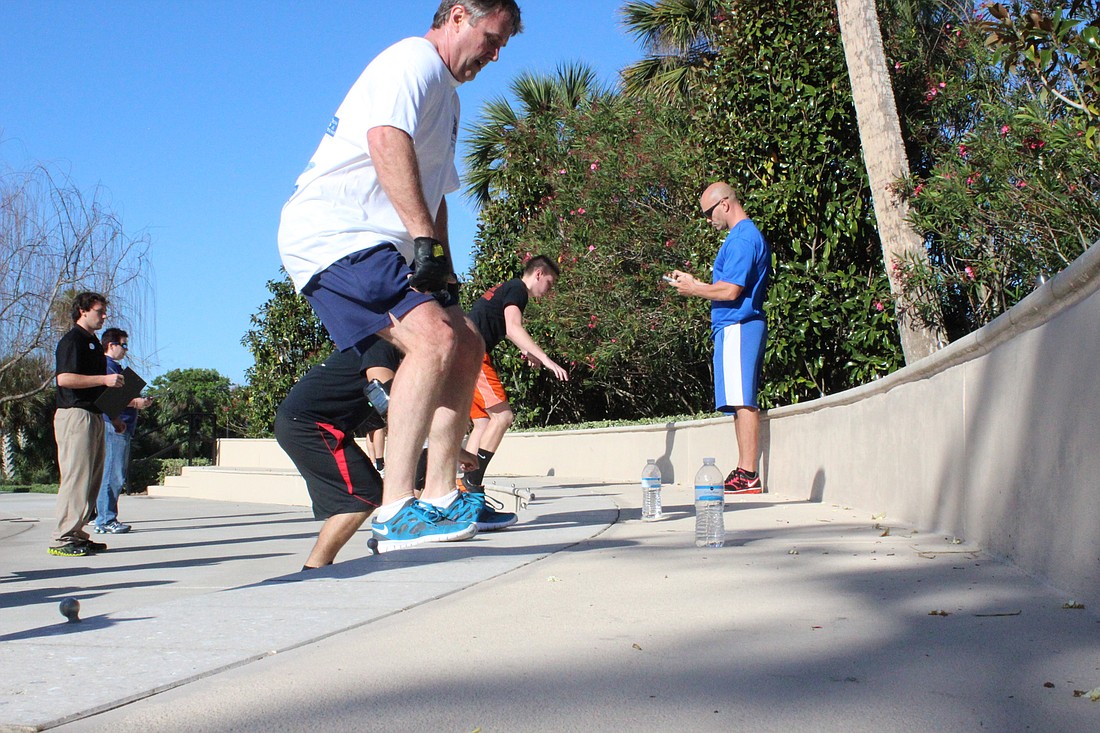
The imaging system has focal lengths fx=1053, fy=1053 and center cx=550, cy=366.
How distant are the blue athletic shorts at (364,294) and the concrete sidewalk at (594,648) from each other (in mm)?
872

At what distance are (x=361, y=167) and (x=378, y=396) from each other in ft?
2.94

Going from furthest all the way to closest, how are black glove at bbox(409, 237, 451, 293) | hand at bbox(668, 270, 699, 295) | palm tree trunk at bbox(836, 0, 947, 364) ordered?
palm tree trunk at bbox(836, 0, 947, 364)
hand at bbox(668, 270, 699, 295)
black glove at bbox(409, 237, 451, 293)

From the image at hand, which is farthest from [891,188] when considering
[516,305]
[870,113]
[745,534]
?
[745,534]

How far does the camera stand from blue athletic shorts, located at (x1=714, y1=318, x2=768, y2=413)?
294 inches

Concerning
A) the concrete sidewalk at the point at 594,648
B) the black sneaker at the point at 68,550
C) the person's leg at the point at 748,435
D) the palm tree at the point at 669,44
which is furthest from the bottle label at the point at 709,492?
the palm tree at the point at 669,44

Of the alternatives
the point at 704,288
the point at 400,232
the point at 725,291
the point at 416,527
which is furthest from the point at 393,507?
the point at 725,291

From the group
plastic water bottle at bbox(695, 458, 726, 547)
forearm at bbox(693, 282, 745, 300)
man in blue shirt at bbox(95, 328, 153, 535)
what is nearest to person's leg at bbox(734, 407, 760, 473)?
forearm at bbox(693, 282, 745, 300)

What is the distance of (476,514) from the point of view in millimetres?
4957

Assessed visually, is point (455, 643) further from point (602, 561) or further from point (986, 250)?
point (986, 250)

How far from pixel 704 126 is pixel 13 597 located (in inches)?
327

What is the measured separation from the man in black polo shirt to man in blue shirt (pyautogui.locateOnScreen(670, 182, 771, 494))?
4358 millimetres

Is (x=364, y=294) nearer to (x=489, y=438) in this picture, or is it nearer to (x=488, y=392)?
(x=489, y=438)

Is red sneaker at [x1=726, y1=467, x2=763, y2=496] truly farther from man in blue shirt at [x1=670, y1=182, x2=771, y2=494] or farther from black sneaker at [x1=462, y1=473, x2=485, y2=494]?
black sneaker at [x1=462, y1=473, x2=485, y2=494]

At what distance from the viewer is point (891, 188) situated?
30.1 ft
